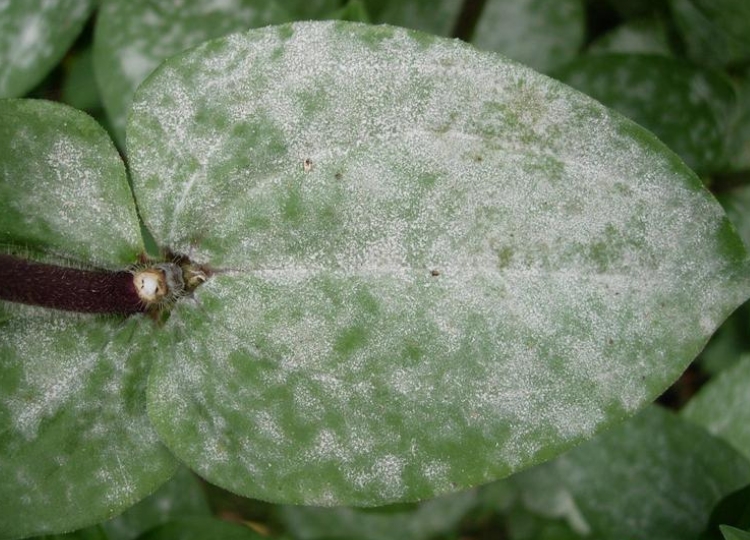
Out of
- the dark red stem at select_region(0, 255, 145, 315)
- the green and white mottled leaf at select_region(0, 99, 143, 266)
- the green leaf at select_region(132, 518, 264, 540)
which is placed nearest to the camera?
the dark red stem at select_region(0, 255, 145, 315)

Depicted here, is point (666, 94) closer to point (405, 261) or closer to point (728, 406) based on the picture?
point (728, 406)

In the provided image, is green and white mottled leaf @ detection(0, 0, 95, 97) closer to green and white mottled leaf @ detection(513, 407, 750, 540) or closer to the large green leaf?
the large green leaf

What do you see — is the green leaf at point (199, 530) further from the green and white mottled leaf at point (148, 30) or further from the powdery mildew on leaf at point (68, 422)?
the green and white mottled leaf at point (148, 30)

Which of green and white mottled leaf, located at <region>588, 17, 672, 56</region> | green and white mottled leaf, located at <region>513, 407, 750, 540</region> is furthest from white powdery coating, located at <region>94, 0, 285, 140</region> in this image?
green and white mottled leaf, located at <region>513, 407, 750, 540</region>

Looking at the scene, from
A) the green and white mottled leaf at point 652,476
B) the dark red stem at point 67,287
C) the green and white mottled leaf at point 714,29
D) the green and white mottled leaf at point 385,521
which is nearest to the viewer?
the dark red stem at point 67,287

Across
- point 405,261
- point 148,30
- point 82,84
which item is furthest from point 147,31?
point 405,261

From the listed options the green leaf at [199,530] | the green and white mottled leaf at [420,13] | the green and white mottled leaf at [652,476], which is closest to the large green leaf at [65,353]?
the green leaf at [199,530]

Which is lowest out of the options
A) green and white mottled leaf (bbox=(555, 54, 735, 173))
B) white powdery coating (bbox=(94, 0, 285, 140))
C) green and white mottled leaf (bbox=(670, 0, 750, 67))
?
white powdery coating (bbox=(94, 0, 285, 140))
